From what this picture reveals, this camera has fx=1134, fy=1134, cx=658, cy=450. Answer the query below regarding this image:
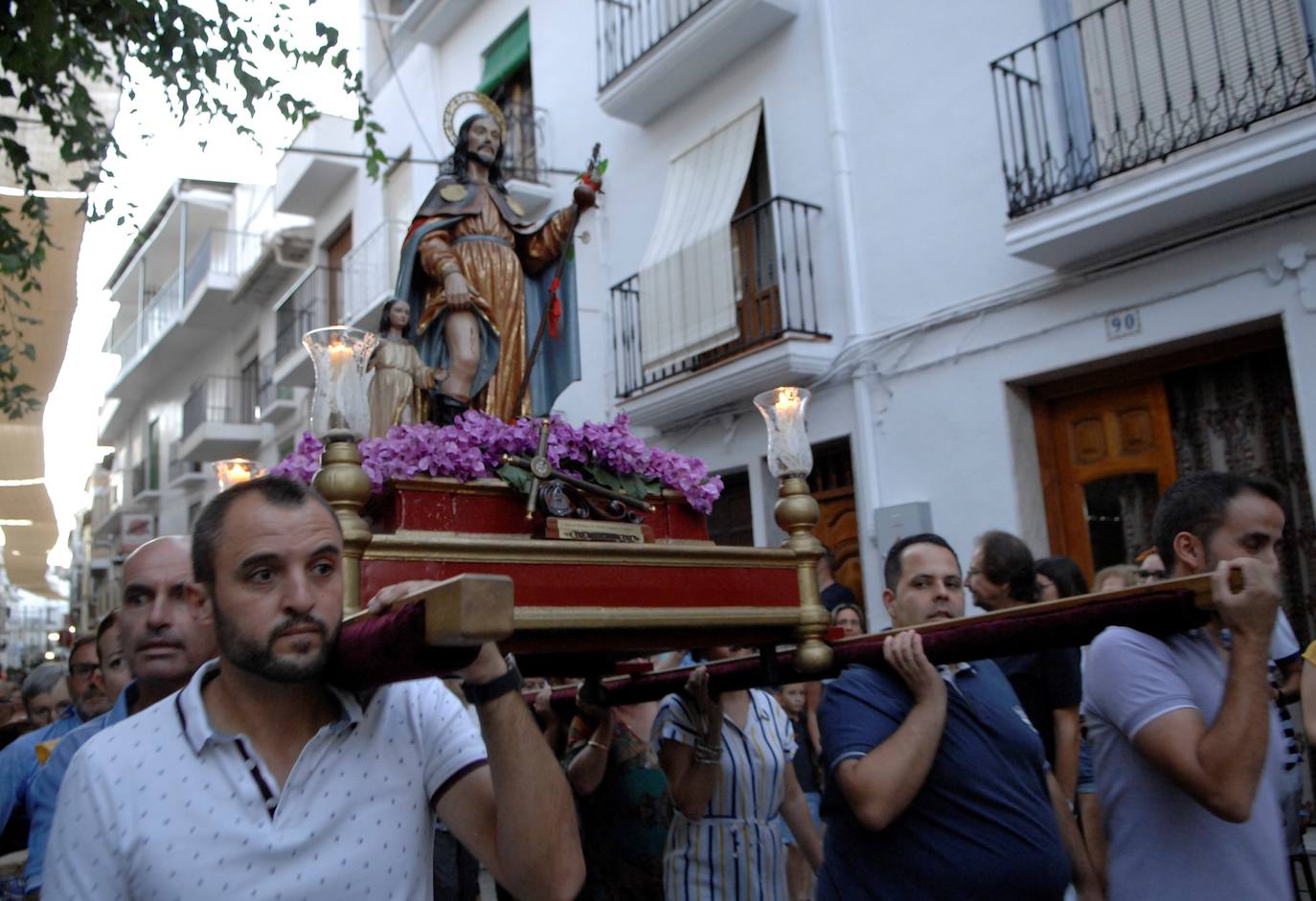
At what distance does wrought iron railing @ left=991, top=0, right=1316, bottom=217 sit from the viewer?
6070 mm

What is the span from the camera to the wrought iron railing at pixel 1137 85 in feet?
19.9

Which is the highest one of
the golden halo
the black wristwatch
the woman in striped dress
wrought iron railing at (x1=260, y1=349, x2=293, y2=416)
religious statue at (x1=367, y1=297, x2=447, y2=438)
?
wrought iron railing at (x1=260, y1=349, x2=293, y2=416)

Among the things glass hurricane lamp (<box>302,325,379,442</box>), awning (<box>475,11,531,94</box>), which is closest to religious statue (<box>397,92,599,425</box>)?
glass hurricane lamp (<box>302,325,379,442</box>)

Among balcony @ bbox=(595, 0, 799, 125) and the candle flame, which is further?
balcony @ bbox=(595, 0, 799, 125)

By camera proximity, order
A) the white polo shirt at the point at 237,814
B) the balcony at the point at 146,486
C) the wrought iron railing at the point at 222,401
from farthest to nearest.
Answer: the balcony at the point at 146,486 < the wrought iron railing at the point at 222,401 < the white polo shirt at the point at 237,814

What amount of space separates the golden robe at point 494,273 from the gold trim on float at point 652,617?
4.91 ft

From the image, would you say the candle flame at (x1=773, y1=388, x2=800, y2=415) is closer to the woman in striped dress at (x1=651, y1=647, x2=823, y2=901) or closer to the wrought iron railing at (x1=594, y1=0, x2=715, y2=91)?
the woman in striped dress at (x1=651, y1=647, x2=823, y2=901)

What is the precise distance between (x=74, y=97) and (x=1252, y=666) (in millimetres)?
5247

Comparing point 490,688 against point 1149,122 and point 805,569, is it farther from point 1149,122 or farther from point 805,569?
point 1149,122

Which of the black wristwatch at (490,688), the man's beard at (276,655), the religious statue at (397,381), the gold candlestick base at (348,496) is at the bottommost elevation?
the black wristwatch at (490,688)

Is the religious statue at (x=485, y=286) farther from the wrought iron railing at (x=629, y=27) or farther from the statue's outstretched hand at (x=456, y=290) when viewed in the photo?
the wrought iron railing at (x=629, y=27)


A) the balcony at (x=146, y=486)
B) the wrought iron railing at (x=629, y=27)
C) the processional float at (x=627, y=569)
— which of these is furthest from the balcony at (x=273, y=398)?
the processional float at (x=627, y=569)

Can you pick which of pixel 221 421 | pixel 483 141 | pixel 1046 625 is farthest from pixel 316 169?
pixel 1046 625

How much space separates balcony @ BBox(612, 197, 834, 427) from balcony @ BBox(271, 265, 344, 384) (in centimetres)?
711
